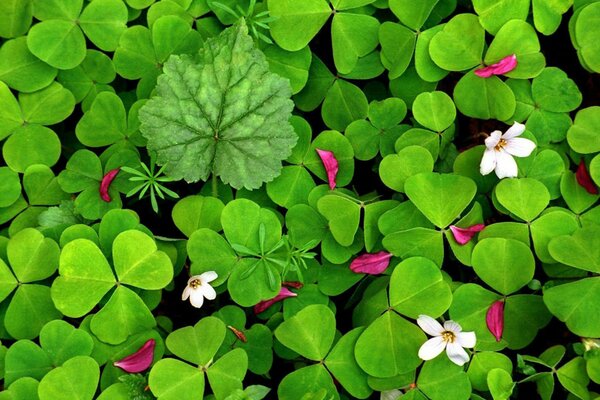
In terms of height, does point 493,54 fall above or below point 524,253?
above

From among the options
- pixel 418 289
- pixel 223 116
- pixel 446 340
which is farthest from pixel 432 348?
pixel 223 116

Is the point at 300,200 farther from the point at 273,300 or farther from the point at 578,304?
the point at 578,304

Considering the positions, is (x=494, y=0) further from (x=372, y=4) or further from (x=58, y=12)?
(x=58, y=12)

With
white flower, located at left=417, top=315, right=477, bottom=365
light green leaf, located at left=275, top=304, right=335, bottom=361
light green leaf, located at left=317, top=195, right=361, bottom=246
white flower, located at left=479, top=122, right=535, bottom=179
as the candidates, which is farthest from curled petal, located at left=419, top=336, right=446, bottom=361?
white flower, located at left=479, top=122, right=535, bottom=179

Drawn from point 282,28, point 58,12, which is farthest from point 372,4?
point 58,12

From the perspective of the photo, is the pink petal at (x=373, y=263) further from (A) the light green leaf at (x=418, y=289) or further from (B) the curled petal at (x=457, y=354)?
(B) the curled petal at (x=457, y=354)

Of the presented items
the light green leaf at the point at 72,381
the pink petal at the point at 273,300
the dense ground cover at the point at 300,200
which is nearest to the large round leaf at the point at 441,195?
the dense ground cover at the point at 300,200

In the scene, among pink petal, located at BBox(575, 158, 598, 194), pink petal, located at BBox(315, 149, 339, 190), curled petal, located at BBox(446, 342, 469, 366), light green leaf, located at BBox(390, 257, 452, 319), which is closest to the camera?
curled petal, located at BBox(446, 342, 469, 366)

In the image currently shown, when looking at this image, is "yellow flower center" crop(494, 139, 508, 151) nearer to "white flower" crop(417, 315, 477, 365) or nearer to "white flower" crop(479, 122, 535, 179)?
"white flower" crop(479, 122, 535, 179)
